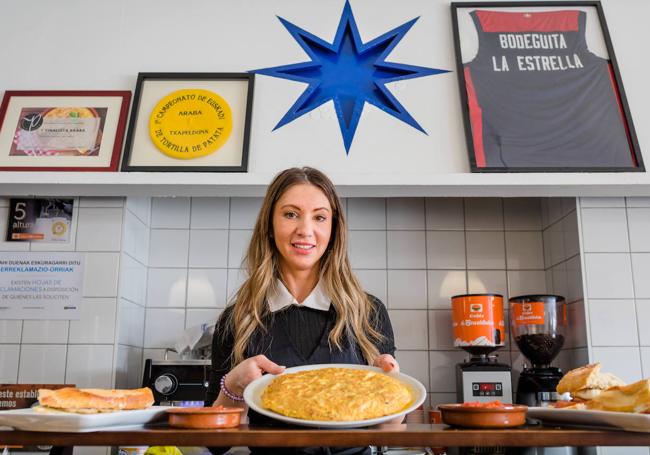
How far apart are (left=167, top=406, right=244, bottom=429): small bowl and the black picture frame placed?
1702mm

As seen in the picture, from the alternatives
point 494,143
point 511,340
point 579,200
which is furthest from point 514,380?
point 494,143

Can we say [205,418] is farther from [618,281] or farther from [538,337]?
[618,281]

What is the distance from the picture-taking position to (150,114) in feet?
8.61

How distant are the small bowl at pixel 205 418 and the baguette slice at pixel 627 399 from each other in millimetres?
519

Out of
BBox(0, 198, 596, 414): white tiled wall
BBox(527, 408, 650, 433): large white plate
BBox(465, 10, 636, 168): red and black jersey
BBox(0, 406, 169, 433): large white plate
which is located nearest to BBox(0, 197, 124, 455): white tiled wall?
BBox(0, 198, 596, 414): white tiled wall

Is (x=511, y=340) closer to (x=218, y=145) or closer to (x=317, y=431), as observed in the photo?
(x=218, y=145)

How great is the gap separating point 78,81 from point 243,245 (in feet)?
3.49

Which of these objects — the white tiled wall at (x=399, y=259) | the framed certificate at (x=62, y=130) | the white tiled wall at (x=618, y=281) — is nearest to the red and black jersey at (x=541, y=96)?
the white tiled wall at (x=618, y=281)

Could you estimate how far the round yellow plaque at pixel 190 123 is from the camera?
8.34ft

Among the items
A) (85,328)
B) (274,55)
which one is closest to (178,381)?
(85,328)

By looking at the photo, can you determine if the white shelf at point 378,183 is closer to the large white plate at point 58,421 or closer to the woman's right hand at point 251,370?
the woman's right hand at point 251,370

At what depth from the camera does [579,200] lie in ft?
8.58

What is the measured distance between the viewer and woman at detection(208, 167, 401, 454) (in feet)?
5.02

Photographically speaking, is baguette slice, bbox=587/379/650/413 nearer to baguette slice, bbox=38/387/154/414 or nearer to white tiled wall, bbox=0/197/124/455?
baguette slice, bbox=38/387/154/414
